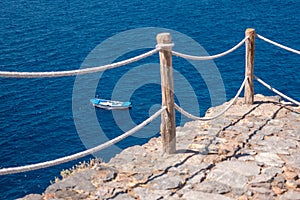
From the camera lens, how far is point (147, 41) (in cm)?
5062

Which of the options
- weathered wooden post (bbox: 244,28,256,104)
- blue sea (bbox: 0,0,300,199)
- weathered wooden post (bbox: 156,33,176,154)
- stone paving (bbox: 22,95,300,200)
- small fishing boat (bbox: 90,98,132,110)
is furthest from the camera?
small fishing boat (bbox: 90,98,132,110)

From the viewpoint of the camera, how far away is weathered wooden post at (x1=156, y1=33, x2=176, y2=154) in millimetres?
7352

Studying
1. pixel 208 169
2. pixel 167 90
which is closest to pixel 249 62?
pixel 167 90

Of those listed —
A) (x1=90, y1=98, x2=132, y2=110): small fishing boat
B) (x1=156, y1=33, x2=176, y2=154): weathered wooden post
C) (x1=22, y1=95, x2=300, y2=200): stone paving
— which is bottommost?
(x1=90, y1=98, x2=132, y2=110): small fishing boat

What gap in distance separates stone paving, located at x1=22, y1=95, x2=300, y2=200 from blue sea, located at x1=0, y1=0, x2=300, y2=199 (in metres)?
24.9

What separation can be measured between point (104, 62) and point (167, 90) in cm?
4098

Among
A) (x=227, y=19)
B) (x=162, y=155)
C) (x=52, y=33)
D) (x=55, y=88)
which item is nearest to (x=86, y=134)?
(x=55, y=88)

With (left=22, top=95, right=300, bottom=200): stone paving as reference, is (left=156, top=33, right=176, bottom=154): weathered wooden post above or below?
above

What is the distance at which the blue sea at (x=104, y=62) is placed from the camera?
38.8m

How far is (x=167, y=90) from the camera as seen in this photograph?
7.59m

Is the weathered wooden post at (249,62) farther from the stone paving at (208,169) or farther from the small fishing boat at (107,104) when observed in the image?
the small fishing boat at (107,104)

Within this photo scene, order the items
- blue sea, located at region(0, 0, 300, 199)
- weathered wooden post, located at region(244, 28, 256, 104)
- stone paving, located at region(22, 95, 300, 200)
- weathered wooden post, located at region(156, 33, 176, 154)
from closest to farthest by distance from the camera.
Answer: stone paving, located at region(22, 95, 300, 200)
weathered wooden post, located at region(156, 33, 176, 154)
weathered wooden post, located at region(244, 28, 256, 104)
blue sea, located at region(0, 0, 300, 199)

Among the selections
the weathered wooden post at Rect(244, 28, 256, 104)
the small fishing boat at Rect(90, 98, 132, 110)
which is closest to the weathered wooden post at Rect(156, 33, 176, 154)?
the weathered wooden post at Rect(244, 28, 256, 104)

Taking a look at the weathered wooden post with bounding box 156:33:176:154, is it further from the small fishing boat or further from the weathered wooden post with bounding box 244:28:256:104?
the small fishing boat
